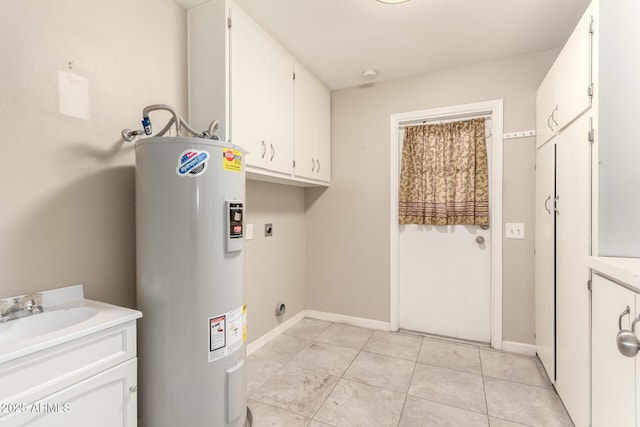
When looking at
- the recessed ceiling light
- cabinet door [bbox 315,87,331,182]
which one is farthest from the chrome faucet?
the recessed ceiling light

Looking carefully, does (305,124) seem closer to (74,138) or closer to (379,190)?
(379,190)

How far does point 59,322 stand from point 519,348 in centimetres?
304

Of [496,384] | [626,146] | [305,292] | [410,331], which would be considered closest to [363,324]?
[410,331]

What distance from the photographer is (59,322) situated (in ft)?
3.99

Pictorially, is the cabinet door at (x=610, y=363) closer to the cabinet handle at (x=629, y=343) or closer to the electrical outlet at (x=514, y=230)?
the cabinet handle at (x=629, y=343)

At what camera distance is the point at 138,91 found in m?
1.64

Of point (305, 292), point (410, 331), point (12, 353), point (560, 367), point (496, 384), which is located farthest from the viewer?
point (305, 292)

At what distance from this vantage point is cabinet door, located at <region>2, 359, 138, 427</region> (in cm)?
91

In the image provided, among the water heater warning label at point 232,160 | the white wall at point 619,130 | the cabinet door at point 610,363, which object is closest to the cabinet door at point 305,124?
the water heater warning label at point 232,160

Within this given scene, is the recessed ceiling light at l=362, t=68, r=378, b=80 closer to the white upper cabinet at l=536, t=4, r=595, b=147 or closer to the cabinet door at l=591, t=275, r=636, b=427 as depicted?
the white upper cabinet at l=536, t=4, r=595, b=147

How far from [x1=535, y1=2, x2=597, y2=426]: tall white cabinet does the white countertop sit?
157 millimetres

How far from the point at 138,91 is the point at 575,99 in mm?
2336

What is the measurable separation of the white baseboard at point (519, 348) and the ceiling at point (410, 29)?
237 centimetres

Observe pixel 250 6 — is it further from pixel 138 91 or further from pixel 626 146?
pixel 626 146
